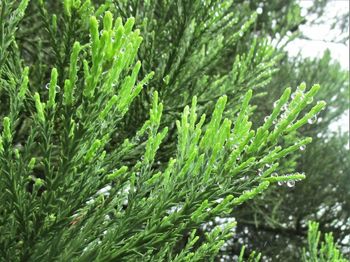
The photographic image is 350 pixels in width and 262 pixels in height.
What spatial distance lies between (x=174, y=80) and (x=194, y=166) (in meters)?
1.46

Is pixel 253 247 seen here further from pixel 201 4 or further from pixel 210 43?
pixel 201 4

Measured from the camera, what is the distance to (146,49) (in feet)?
9.89

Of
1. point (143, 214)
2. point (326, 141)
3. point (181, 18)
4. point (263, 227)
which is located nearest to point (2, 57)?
point (143, 214)

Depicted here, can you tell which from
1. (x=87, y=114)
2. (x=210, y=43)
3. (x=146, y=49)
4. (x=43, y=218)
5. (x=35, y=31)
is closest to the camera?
(x=87, y=114)

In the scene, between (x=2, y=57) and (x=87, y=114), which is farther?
(x=2, y=57)

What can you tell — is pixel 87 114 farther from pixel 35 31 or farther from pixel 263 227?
pixel 263 227

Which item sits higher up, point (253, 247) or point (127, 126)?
point (127, 126)

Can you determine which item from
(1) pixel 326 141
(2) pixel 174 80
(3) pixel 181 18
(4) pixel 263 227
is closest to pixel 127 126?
(2) pixel 174 80

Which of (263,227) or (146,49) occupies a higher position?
(146,49)

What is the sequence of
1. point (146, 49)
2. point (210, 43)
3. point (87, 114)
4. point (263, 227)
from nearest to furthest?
point (87, 114) → point (146, 49) → point (210, 43) → point (263, 227)

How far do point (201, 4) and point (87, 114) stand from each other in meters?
1.79

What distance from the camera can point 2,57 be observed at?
5.98ft

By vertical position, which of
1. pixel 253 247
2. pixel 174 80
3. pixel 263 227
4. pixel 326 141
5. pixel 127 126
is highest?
pixel 174 80

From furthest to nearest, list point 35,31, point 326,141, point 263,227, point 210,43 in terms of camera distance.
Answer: point 326,141 → point 263,227 → point 35,31 → point 210,43
